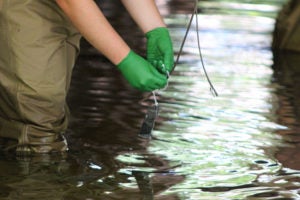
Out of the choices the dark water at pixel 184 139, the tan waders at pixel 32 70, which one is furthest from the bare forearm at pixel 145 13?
the dark water at pixel 184 139

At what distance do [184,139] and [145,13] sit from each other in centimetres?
72

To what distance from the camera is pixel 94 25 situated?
3424 millimetres

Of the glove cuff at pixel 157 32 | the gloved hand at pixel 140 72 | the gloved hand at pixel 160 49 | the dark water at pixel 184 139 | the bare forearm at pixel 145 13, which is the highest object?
the bare forearm at pixel 145 13

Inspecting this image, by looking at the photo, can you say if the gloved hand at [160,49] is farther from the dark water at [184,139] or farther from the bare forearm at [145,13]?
the dark water at [184,139]

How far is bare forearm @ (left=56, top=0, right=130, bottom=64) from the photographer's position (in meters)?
3.40

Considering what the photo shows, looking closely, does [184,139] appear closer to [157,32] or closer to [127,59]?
[157,32]

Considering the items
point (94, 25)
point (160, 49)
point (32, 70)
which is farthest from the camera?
point (160, 49)

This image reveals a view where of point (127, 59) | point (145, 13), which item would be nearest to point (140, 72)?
point (127, 59)

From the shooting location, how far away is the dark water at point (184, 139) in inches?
132

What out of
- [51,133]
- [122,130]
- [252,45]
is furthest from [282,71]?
[51,133]

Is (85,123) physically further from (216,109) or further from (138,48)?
(138,48)

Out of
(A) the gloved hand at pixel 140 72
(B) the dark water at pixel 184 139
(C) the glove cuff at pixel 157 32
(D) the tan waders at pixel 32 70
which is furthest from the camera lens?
(C) the glove cuff at pixel 157 32

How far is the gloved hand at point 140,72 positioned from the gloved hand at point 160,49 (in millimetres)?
144

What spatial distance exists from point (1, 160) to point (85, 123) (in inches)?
32.6
